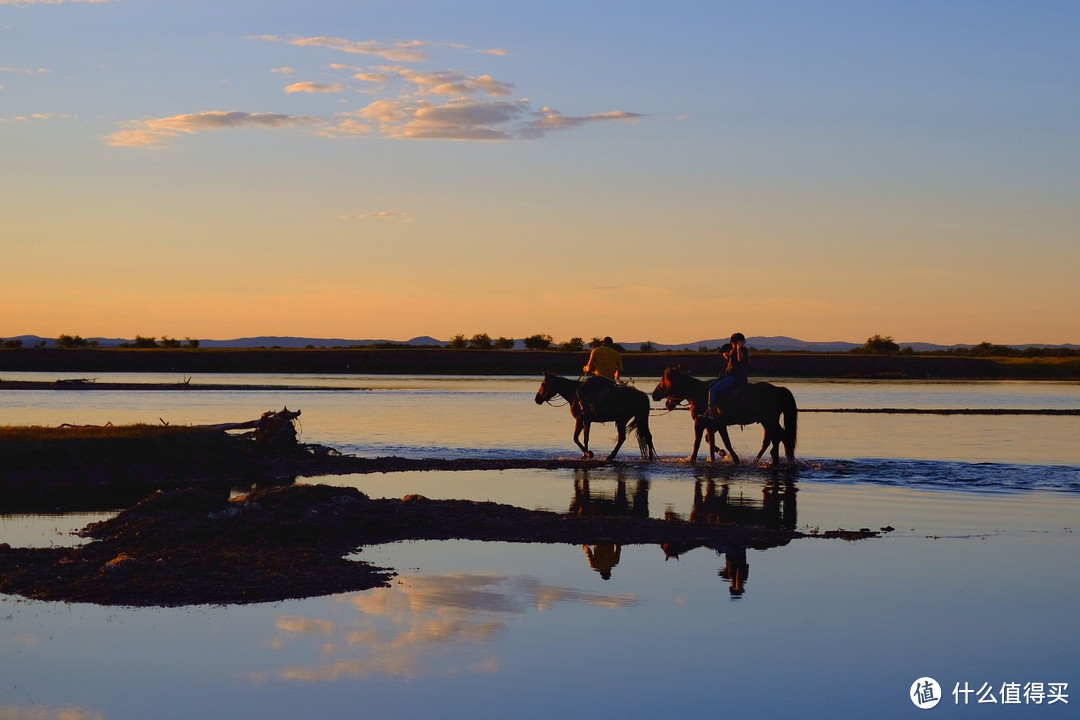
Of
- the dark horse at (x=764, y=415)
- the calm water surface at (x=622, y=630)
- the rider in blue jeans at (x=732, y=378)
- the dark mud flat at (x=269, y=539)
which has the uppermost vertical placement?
the rider in blue jeans at (x=732, y=378)

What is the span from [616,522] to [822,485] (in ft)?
23.4

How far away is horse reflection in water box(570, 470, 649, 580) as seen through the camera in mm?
14173

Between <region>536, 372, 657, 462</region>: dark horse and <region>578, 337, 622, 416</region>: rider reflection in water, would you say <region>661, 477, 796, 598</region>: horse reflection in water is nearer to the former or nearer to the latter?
<region>536, 372, 657, 462</region>: dark horse

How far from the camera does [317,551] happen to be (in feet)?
46.9

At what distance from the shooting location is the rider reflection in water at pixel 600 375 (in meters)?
26.1

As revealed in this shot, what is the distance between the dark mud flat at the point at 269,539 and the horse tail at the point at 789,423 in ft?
28.1

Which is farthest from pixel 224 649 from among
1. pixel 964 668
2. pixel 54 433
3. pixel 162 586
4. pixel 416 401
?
pixel 416 401

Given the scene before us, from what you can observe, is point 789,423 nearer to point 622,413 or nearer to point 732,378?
point 732,378

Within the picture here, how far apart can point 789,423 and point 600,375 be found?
A: 4.44 m

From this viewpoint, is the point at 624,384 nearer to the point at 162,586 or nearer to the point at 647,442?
the point at 647,442

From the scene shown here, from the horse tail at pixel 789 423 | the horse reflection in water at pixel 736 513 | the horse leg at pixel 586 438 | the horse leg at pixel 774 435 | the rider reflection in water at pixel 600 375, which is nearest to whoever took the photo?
the horse reflection in water at pixel 736 513

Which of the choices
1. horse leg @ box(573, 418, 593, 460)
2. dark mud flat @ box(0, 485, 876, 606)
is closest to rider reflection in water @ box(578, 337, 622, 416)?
horse leg @ box(573, 418, 593, 460)

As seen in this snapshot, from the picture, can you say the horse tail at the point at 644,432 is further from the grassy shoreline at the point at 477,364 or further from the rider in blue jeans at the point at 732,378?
the grassy shoreline at the point at 477,364

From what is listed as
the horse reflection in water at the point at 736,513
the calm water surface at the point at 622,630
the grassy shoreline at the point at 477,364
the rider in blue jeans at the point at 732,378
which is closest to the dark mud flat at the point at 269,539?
the calm water surface at the point at 622,630
